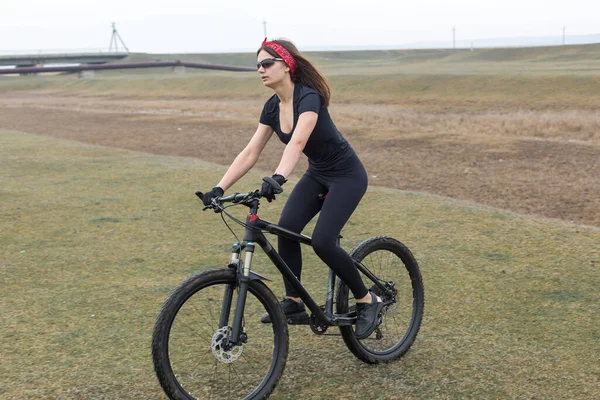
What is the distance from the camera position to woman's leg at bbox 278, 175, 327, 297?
4.35 meters

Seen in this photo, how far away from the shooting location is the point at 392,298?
16.2ft

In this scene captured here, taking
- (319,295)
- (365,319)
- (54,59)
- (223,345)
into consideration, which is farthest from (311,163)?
(54,59)

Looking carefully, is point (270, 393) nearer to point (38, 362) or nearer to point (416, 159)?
point (38, 362)


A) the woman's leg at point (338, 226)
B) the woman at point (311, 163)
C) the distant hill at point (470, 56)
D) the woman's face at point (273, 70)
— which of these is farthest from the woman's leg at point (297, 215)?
the distant hill at point (470, 56)

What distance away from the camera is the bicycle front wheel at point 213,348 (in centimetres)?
367

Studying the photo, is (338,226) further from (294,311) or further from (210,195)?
(210,195)

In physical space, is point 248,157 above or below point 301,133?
below

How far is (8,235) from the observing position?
28.1 ft

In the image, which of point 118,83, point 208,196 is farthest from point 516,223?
point 118,83

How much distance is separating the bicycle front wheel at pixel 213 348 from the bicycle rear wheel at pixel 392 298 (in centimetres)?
68

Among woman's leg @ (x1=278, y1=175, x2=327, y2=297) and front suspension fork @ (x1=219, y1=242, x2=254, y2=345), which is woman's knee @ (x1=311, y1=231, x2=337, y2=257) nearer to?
woman's leg @ (x1=278, y1=175, x2=327, y2=297)

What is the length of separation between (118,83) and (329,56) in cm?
8466

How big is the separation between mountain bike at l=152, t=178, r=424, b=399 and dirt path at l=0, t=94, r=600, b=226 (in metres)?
5.50

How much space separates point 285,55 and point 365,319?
5.72 feet
